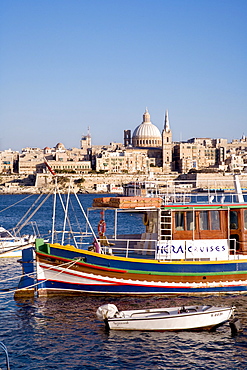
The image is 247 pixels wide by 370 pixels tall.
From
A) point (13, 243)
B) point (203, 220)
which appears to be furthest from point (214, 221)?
point (13, 243)

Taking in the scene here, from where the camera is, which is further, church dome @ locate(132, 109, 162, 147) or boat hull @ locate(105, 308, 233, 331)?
church dome @ locate(132, 109, 162, 147)

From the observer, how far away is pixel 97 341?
13.2 meters

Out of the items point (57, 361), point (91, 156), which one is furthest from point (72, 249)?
point (91, 156)

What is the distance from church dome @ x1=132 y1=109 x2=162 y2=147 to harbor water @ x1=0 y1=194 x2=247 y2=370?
178 meters

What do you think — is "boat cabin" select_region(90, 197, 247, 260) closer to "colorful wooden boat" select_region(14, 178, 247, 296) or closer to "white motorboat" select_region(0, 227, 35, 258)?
"colorful wooden boat" select_region(14, 178, 247, 296)

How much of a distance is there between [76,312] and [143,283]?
2235mm

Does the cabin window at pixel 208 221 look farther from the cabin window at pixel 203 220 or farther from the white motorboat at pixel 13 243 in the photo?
the white motorboat at pixel 13 243

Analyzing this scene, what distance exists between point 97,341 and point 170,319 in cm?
182

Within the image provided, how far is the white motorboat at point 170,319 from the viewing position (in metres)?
13.7

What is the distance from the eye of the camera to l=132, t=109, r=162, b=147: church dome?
194000 millimetres

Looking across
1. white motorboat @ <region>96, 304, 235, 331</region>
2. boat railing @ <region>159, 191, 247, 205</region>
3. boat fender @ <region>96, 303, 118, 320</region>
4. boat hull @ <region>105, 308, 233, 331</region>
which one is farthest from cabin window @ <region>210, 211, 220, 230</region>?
boat fender @ <region>96, 303, 118, 320</region>

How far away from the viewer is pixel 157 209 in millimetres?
17266

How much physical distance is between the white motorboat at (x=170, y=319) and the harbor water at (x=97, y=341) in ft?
0.53

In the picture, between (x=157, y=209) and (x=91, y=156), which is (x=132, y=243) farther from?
(x=91, y=156)
